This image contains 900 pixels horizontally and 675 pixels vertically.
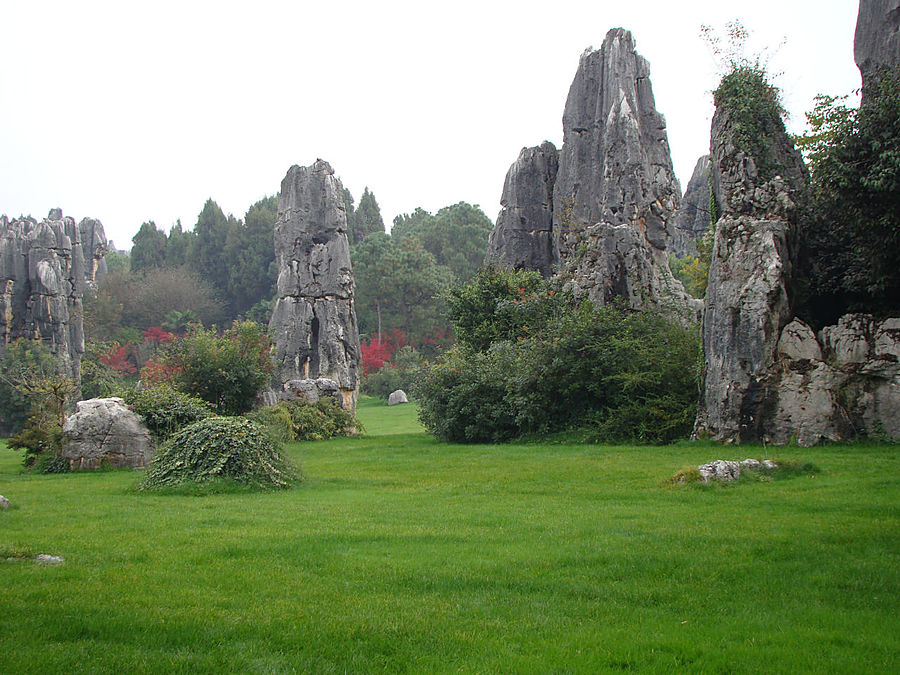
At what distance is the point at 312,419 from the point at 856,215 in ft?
59.2

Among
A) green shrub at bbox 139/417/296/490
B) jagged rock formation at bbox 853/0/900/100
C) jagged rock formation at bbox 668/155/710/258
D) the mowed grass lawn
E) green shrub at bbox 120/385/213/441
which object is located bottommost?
the mowed grass lawn

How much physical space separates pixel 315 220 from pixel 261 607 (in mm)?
34025

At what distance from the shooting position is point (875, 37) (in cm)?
1385

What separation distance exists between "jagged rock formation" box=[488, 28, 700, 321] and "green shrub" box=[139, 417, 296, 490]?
695 inches

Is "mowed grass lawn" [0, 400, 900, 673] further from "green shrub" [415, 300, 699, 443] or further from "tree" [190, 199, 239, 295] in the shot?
"tree" [190, 199, 239, 295]

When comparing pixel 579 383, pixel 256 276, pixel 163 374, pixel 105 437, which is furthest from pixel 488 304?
pixel 256 276

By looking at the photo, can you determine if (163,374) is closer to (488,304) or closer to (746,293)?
(488,304)

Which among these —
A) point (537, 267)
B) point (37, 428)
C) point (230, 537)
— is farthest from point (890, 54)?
point (537, 267)

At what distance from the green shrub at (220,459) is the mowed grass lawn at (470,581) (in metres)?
1.32

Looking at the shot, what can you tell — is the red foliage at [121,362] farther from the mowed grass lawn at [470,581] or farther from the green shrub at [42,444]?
the mowed grass lawn at [470,581]

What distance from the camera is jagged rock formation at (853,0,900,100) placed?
13.1 meters

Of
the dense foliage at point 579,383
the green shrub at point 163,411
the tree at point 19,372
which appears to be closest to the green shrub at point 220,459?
the green shrub at point 163,411

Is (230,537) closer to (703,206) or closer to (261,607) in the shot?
(261,607)

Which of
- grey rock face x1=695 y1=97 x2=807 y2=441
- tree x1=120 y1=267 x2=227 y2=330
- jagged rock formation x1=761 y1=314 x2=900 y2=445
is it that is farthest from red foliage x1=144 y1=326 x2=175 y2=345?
jagged rock formation x1=761 y1=314 x2=900 y2=445
